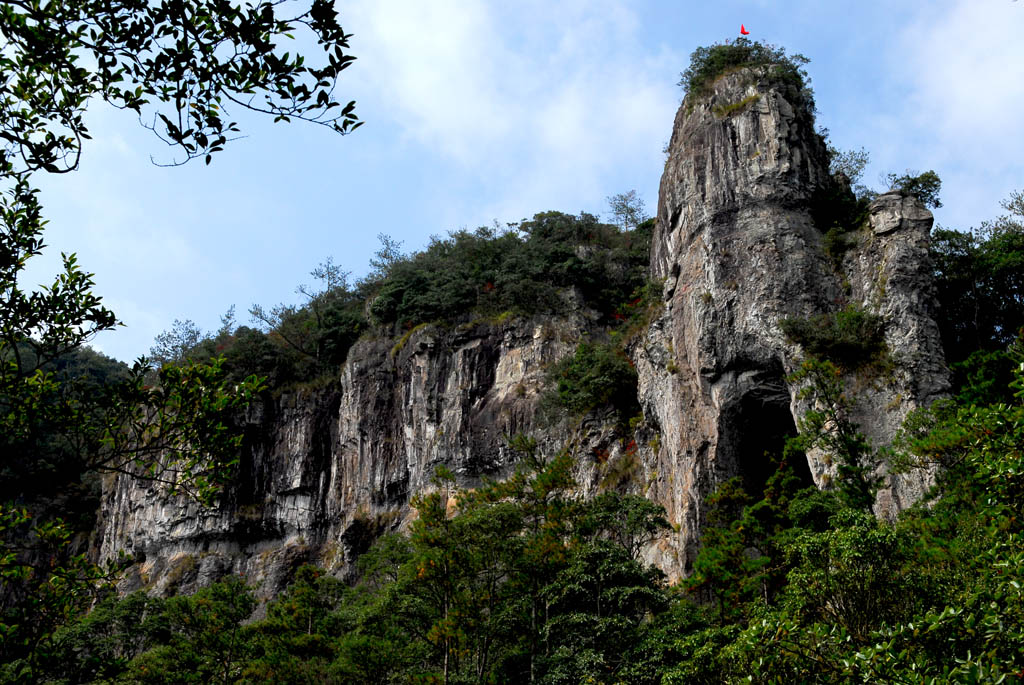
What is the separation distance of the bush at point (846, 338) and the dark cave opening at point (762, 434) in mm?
1749

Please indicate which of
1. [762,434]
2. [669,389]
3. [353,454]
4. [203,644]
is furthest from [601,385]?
[203,644]

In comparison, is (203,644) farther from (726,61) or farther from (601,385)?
(726,61)

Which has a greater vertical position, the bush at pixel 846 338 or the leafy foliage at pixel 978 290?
the leafy foliage at pixel 978 290

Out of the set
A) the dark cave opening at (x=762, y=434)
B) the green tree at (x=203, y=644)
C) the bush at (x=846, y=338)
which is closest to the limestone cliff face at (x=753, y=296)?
the dark cave opening at (x=762, y=434)

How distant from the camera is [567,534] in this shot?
19672mm

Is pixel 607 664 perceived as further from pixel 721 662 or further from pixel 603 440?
pixel 603 440

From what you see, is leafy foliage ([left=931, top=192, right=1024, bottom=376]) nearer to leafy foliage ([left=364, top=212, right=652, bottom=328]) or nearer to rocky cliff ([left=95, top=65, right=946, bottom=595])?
rocky cliff ([left=95, top=65, right=946, bottom=595])

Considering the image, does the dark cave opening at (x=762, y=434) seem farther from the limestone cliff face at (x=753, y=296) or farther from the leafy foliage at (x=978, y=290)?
the leafy foliage at (x=978, y=290)

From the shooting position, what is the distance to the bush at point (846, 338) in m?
22.0

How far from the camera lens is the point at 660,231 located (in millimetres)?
30312

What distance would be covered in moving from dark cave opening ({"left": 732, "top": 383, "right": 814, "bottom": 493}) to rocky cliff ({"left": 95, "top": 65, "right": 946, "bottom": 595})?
6 cm

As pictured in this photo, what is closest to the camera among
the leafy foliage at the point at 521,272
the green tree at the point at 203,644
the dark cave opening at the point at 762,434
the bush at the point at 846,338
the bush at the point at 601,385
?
the green tree at the point at 203,644

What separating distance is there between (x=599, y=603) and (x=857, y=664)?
1099 centimetres

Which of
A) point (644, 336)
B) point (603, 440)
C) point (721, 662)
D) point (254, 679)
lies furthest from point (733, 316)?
point (254, 679)
